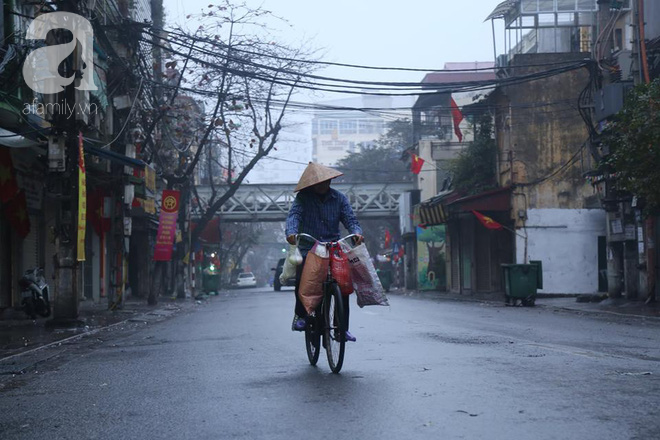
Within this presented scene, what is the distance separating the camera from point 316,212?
8.77m

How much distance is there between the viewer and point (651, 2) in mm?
26234

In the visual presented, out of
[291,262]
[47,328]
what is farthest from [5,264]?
[291,262]

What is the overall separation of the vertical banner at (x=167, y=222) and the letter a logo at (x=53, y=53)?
440 inches

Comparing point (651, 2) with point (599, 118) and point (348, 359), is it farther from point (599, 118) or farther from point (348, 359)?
point (348, 359)

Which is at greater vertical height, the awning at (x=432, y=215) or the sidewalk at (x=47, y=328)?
the awning at (x=432, y=215)

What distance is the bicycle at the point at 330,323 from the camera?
7992 millimetres

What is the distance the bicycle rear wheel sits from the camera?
853 centimetres

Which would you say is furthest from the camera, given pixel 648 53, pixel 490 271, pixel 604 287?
pixel 490 271

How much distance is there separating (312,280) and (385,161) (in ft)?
221

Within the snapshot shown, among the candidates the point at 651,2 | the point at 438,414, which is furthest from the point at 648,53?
the point at 438,414

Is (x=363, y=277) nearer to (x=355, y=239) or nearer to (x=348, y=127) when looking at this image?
(x=355, y=239)

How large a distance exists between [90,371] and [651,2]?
2192 centimetres

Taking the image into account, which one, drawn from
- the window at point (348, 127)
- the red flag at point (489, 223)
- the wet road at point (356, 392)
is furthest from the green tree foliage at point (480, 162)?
the window at point (348, 127)

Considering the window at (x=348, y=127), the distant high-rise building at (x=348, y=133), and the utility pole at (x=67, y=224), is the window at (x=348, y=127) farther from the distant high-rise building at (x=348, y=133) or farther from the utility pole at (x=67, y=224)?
the utility pole at (x=67, y=224)
